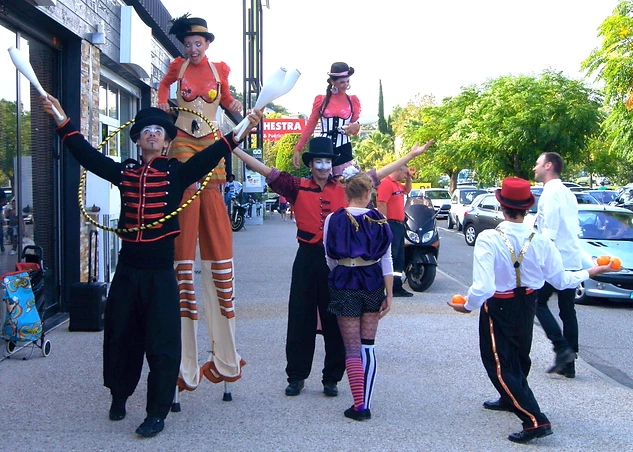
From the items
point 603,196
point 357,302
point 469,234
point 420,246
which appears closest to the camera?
point 357,302

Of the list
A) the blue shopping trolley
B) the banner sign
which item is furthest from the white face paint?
the banner sign

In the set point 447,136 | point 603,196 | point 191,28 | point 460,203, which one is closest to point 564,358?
point 191,28

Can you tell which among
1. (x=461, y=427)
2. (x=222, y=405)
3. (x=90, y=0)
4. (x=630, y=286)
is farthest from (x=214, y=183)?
(x=630, y=286)

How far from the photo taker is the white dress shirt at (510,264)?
185 inches

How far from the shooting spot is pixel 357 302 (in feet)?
16.9

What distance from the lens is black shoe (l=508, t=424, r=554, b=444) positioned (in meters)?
4.75

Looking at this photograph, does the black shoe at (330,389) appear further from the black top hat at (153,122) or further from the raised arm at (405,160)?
the black top hat at (153,122)

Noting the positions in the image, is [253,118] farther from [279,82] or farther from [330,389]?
[330,389]

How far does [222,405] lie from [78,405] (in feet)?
3.39

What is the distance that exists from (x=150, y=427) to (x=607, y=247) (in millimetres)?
8343

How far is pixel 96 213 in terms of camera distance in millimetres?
8469

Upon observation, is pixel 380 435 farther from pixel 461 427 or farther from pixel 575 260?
pixel 575 260

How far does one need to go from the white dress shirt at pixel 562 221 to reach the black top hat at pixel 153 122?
3.60 metres

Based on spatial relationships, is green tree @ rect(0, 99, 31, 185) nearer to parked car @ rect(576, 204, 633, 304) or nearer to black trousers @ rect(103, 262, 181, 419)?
black trousers @ rect(103, 262, 181, 419)
